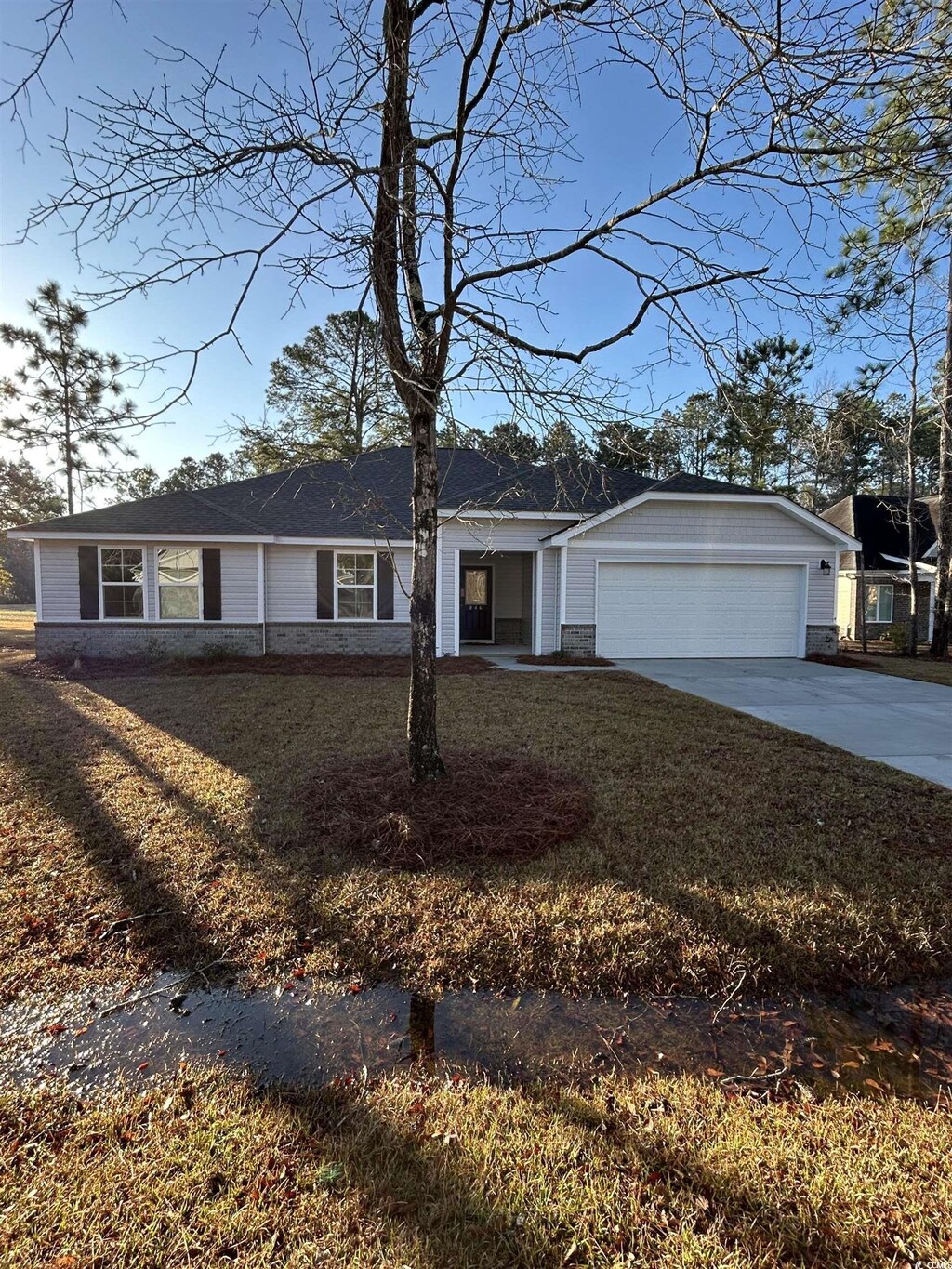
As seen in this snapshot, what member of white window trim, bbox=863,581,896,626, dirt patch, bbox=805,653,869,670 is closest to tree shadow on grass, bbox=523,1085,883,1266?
dirt patch, bbox=805,653,869,670

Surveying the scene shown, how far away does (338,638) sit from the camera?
1334cm

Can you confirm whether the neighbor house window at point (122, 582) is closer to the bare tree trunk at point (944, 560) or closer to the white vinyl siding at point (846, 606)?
the bare tree trunk at point (944, 560)

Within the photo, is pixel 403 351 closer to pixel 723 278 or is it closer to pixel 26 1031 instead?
pixel 723 278

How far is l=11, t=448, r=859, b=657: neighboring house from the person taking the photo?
12.5m

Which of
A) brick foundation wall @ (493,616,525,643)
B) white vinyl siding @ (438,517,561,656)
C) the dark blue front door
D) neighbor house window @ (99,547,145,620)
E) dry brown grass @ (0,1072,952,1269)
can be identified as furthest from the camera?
the dark blue front door

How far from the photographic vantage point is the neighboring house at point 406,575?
12.5m

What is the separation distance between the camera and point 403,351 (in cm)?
417

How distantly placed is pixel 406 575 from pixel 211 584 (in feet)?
13.3

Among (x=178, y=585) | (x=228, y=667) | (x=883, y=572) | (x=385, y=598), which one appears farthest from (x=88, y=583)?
(x=883, y=572)

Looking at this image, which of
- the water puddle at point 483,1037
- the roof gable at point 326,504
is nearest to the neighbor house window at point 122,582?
the roof gable at point 326,504

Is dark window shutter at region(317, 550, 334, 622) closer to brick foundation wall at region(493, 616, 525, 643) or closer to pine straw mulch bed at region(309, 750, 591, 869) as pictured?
brick foundation wall at region(493, 616, 525, 643)

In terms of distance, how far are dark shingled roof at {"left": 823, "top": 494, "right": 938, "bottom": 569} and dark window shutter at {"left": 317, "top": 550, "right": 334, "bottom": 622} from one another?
17.1 m

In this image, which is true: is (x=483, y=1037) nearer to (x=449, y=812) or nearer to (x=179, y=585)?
(x=449, y=812)

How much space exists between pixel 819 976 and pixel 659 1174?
1.47m
